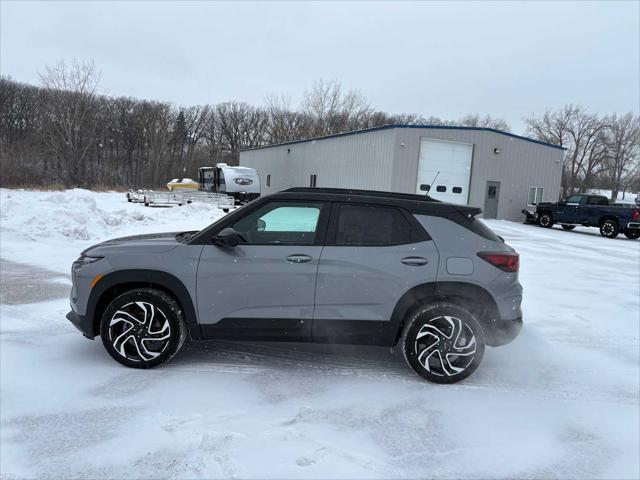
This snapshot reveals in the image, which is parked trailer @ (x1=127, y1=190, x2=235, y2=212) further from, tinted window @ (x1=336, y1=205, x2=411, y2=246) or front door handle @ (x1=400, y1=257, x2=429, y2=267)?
front door handle @ (x1=400, y1=257, x2=429, y2=267)

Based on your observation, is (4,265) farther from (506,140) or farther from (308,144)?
(308,144)

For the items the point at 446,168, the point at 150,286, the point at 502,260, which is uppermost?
the point at 446,168

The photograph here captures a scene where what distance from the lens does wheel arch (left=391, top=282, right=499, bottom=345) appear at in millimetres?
3957

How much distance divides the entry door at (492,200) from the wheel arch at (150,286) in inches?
988

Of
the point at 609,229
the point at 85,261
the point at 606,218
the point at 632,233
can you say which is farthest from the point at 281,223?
the point at 606,218

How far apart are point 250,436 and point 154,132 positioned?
62286 millimetres

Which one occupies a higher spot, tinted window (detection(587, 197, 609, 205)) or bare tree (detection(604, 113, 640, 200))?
bare tree (detection(604, 113, 640, 200))

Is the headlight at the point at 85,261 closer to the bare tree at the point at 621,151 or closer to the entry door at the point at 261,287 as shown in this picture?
the entry door at the point at 261,287

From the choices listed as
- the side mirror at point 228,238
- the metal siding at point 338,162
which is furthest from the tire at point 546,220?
the side mirror at point 228,238

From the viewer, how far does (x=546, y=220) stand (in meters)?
25.0

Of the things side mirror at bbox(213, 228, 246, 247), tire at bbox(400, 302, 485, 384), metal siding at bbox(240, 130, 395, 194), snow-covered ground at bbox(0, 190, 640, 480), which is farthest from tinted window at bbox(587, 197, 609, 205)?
side mirror at bbox(213, 228, 246, 247)

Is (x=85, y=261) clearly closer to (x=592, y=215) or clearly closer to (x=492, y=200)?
(x=592, y=215)

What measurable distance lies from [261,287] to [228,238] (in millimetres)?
497

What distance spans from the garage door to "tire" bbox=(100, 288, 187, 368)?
22323 millimetres
